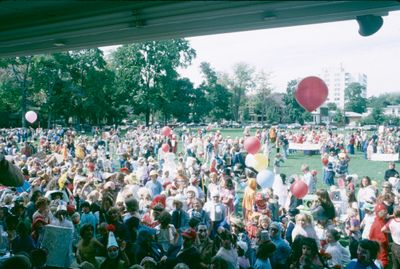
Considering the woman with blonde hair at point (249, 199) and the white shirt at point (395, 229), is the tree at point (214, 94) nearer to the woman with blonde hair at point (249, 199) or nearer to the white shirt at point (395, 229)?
the woman with blonde hair at point (249, 199)

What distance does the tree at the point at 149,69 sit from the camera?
2178 inches

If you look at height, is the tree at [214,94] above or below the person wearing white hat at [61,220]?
above

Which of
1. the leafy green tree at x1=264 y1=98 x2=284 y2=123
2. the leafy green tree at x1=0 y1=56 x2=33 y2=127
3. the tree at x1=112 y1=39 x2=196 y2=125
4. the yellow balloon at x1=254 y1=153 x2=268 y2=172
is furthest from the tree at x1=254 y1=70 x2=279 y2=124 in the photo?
the yellow balloon at x1=254 y1=153 x2=268 y2=172

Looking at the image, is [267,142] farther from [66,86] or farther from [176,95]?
[176,95]

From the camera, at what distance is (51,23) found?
13.1 ft

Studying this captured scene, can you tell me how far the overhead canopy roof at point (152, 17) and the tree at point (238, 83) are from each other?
84.2m

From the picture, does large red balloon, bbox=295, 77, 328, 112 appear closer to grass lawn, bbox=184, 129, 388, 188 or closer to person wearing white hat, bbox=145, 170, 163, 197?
person wearing white hat, bbox=145, 170, 163, 197

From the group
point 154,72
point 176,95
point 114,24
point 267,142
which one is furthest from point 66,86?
point 114,24

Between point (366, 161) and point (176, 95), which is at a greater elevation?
point (176, 95)

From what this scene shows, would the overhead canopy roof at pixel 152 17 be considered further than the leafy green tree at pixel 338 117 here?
No

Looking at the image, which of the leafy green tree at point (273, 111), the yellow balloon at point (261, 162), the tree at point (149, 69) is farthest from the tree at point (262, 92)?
the yellow balloon at point (261, 162)

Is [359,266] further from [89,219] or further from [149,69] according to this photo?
[149,69]

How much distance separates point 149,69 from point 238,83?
37652 millimetres

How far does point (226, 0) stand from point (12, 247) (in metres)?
4.38
